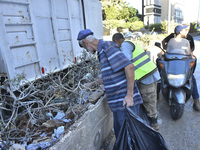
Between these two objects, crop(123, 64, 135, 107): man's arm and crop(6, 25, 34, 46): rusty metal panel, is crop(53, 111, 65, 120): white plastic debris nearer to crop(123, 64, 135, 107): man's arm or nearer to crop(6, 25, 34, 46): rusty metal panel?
crop(123, 64, 135, 107): man's arm

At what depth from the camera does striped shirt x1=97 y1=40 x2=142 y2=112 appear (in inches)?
68.7

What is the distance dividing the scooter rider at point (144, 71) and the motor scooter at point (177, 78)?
0.56 m

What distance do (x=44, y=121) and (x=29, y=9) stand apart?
234 centimetres

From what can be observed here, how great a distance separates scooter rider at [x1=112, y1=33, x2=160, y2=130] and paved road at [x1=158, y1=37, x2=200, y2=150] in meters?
0.39

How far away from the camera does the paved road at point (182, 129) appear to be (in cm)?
250

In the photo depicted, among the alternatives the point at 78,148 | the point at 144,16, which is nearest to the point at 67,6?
the point at 78,148

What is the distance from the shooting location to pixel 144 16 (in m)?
35.1

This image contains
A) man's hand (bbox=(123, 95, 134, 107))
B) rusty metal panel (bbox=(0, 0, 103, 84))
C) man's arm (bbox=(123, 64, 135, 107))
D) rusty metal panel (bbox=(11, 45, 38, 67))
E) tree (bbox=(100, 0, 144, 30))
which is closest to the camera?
man's arm (bbox=(123, 64, 135, 107))

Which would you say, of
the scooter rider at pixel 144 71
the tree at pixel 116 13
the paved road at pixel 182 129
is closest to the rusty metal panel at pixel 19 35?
the scooter rider at pixel 144 71

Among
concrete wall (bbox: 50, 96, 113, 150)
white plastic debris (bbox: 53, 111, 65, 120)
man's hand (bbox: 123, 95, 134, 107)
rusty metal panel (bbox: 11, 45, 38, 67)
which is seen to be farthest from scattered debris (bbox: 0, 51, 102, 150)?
rusty metal panel (bbox: 11, 45, 38, 67)

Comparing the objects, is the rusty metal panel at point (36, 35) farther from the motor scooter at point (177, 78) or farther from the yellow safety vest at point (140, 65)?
the motor scooter at point (177, 78)

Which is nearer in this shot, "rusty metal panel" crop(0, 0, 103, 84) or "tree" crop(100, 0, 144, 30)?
"rusty metal panel" crop(0, 0, 103, 84)

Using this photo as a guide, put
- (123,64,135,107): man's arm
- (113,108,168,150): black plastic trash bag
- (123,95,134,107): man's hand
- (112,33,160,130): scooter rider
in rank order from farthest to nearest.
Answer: (112,33,160,130): scooter rider, (123,95,134,107): man's hand, (123,64,135,107): man's arm, (113,108,168,150): black plastic trash bag

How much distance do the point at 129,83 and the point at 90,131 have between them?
0.75 meters
